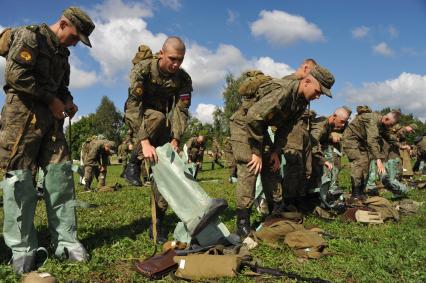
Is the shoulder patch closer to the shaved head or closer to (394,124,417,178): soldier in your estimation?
the shaved head

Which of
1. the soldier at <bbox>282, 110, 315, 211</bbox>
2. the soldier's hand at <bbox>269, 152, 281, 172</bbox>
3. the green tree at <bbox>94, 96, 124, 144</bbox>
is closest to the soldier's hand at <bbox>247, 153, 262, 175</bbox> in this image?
the soldier's hand at <bbox>269, 152, 281, 172</bbox>

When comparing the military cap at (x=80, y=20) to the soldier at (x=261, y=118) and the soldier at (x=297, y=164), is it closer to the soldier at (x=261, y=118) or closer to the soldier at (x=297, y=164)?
the soldier at (x=261, y=118)

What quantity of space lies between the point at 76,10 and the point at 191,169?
1986 mm

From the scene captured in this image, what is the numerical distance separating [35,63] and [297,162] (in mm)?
3949

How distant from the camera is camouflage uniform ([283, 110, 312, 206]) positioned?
237 inches

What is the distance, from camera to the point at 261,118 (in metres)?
4.75

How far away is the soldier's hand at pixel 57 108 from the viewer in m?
3.90

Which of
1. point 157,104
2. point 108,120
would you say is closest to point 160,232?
point 157,104

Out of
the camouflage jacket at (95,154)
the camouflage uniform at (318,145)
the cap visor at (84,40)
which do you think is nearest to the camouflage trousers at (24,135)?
the cap visor at (84,40)

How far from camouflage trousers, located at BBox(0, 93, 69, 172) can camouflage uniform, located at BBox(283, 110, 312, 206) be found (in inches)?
133

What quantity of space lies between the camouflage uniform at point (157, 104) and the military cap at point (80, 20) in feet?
2.71

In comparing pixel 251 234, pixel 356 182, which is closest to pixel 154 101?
pixel 251 234

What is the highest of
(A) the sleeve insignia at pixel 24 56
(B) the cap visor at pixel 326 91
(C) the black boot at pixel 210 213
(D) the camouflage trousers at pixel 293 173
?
(A) the sleeve insignia at pixel 24 56

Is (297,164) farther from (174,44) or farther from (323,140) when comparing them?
(323,140)
